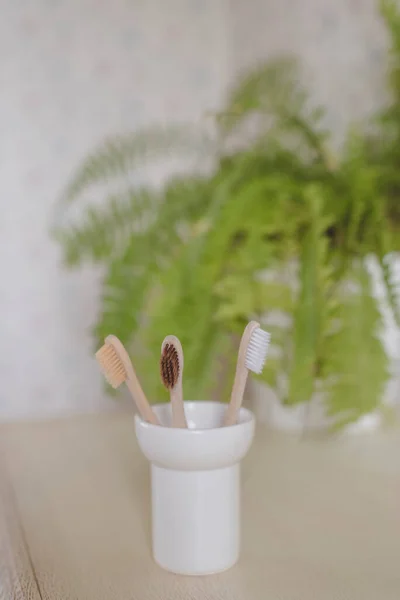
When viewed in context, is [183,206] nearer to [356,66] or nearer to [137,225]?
[137,225]

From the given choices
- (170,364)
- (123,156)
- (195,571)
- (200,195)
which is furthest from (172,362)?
(123,156)

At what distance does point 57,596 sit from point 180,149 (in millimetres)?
860

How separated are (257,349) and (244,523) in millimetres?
191

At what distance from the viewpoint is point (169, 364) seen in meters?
0.41

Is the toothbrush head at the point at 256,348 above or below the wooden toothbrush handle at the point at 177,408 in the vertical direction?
above

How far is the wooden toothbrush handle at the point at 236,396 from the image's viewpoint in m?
0.43

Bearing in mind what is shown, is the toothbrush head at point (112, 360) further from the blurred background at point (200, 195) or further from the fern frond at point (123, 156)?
the fern frond at point (123, 156)

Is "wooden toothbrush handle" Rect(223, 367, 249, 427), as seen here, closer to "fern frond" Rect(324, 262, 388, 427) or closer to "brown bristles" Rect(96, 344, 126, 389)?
"brown bristles" Rect(96, 344, 126, 389)

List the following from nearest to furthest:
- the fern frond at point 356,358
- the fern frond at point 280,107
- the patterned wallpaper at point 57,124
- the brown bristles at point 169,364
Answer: the brown bristles at point 169,364
the fern frond at point 356,358
the fern frond at point 280,107
the patterned wallpaper at point 57,124

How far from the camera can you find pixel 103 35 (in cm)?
155

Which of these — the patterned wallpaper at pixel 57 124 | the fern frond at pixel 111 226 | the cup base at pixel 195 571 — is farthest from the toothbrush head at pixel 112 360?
the patterned wallpaper at pixel 57 124

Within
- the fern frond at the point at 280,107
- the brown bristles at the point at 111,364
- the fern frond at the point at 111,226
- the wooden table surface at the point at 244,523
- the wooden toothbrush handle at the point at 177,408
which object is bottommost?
the wooden table surface at the point at 244,523

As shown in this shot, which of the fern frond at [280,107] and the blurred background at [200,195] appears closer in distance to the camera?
the blurred background at [200,195]

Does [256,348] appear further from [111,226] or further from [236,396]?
[111,226]
